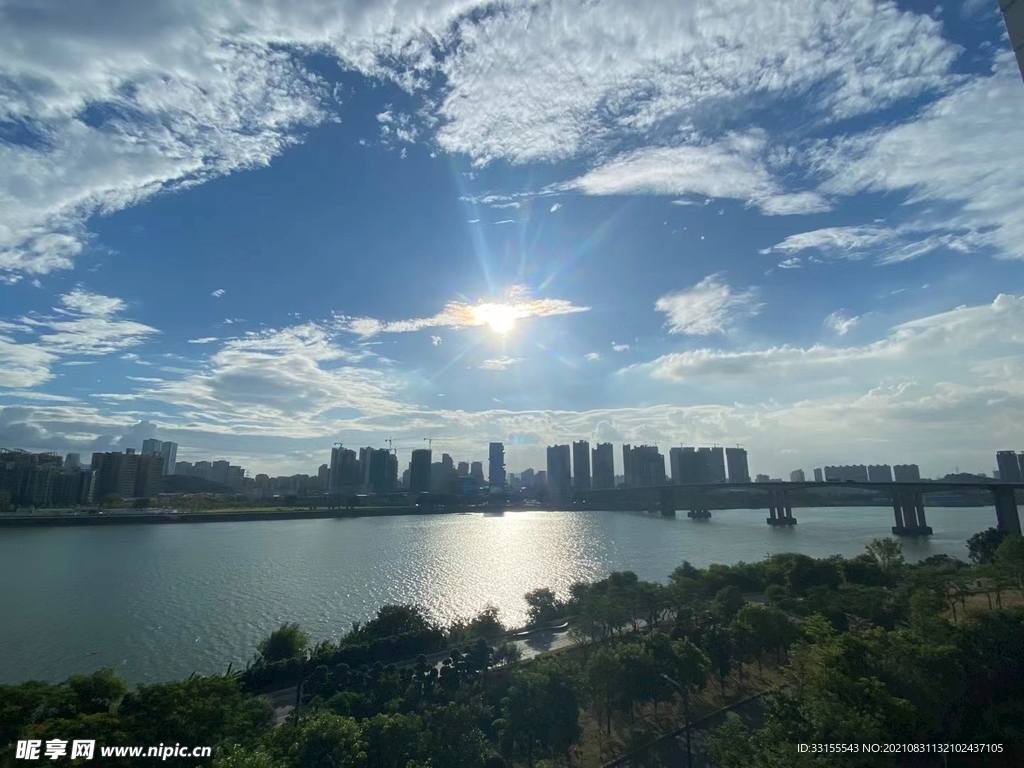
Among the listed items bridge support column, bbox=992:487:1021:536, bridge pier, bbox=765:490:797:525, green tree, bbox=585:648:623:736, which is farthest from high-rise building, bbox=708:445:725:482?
green tree, bbox=585:648:623:736

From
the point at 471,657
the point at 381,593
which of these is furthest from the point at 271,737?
the point at 381,593

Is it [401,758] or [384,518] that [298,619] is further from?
[384,518]

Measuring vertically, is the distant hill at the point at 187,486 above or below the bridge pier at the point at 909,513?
above

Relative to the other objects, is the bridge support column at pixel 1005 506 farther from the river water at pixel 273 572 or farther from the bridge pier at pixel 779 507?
the bridge pier at pixel 779 507

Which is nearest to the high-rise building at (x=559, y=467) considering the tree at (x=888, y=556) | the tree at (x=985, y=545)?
the tree at (x=985, y=545)

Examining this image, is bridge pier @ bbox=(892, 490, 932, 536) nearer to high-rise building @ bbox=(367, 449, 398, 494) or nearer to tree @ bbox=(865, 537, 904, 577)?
tree @ bbox=(865, 537, 904, 577)

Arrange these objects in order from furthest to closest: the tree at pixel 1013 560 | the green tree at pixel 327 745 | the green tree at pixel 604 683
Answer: the tree at pixel 1013 560 < the green tree at pixel 604 683 < the green tree at pixel 327 745
